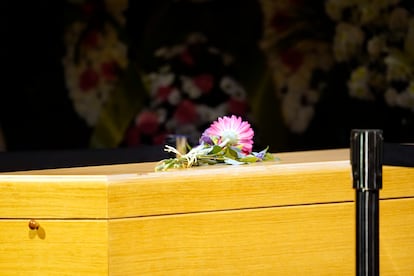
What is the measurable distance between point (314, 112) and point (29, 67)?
1394mm

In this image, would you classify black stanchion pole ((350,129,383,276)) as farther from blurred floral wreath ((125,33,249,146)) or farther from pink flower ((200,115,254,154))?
blurred floral wreath ((125,33,249,146))

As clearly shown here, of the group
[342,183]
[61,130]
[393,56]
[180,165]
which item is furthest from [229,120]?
[61,130]

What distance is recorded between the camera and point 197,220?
6.47 feet

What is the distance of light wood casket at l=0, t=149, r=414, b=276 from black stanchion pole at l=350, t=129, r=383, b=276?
22.3 inches

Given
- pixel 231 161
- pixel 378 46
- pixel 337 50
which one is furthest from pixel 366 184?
pixel 337 50

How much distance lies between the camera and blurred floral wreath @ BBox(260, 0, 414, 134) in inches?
131

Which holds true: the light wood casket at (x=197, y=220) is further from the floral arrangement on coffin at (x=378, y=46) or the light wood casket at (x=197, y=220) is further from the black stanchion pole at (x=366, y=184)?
the floral arrangement on coffin at (x=378, y=46)

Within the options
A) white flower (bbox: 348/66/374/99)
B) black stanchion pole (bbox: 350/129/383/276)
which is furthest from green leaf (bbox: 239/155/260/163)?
white flower (bbox: 348/66/374/99)

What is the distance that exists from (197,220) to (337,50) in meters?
1.79

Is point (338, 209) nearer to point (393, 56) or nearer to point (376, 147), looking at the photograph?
point (376, 147)

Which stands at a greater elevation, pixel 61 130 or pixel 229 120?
pixel 61 130

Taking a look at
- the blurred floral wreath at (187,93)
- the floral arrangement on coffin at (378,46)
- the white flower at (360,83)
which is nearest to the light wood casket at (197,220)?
the floral arrangement on coffin at (378,46)

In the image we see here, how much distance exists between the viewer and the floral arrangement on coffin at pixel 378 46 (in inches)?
130

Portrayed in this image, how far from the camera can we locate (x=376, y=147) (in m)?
1.47
